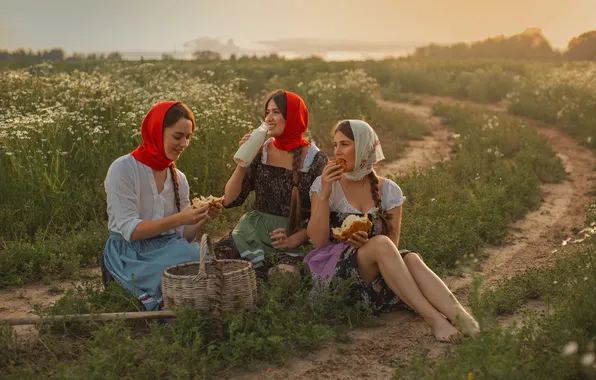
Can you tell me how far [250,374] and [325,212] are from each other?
4.41ft

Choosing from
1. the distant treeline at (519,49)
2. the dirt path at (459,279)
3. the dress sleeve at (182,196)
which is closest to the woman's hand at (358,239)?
the dirt path at (459,279)

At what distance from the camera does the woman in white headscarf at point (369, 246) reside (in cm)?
440

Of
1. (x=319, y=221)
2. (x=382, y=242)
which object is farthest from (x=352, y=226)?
(x=319, y=221)

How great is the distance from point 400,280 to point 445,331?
0.42 meters

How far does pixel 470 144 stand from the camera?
1120 centimetres

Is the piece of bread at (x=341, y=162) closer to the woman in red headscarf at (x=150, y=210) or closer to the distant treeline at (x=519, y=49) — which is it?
the woman in red headscarf at (x=150, y=210)

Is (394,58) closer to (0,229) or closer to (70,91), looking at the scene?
(70,91)

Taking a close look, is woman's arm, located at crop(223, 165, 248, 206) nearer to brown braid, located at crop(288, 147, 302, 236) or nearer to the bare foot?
brown braid, located at crop(288, 147, 302, 236)

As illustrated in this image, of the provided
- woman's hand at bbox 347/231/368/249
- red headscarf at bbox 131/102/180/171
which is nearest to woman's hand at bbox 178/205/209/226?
red headscarf at bbox 131/102/180/171

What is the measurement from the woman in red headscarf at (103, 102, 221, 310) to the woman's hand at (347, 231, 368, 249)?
92 centimetres

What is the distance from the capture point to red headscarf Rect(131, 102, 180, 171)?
181 inches

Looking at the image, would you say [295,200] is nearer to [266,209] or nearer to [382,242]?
[266,209]

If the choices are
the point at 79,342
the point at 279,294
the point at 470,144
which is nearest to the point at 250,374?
the point at 279,294

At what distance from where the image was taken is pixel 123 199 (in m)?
4.66
